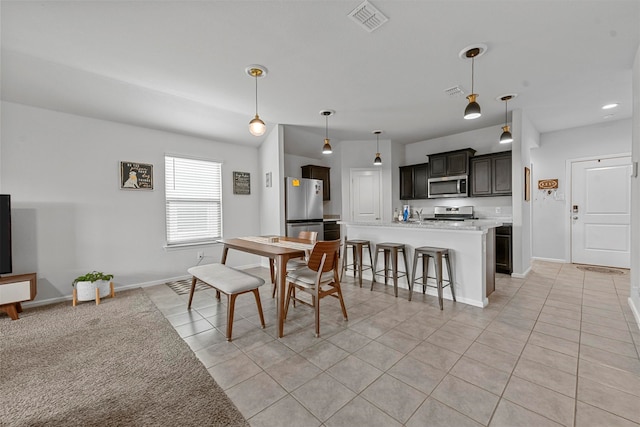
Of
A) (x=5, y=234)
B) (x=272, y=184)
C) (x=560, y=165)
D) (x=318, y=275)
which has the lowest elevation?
(x=318, y=275)

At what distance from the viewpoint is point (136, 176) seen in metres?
3.88

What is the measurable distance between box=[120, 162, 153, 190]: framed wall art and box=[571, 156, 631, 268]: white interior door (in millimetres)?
7801

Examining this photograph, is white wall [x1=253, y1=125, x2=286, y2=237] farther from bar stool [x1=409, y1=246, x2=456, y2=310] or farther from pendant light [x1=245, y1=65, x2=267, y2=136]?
bar stool [x1=409, y1=246, x2=456, y2=310]

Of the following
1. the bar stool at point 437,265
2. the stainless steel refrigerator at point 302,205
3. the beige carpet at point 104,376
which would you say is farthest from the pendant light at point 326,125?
the beige carpet at point 104,376

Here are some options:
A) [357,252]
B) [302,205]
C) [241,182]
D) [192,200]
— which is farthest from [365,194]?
[192,200]

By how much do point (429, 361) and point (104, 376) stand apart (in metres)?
2.37

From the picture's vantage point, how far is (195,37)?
7.30 ft

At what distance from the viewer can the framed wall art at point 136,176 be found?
3766 mm

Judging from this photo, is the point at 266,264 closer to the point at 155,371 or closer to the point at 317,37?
the point at 155,371

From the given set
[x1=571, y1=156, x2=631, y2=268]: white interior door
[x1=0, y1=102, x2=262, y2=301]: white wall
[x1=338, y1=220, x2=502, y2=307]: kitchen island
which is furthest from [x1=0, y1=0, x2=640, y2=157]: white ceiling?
[x1=338, y1=220, x2=502, y2=307]: kitchen island

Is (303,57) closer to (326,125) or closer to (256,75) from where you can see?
(256,75)

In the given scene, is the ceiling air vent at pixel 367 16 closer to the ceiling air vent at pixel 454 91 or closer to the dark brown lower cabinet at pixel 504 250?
the ceiling air vent at pixel 454 91

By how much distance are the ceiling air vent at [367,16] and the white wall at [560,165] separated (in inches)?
214

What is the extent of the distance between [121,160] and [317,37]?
3.35 metres
